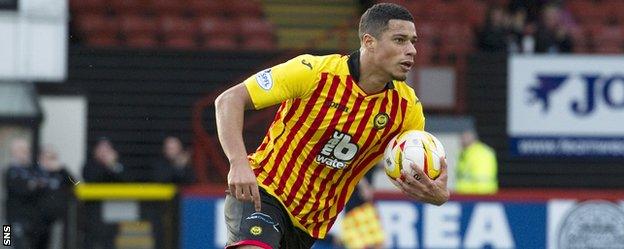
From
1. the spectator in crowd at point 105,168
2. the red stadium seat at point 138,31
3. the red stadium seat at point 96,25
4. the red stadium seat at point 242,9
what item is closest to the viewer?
the spectator in crowd at point 105,168

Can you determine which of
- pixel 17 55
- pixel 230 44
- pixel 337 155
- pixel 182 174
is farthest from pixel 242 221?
pixel 230 44

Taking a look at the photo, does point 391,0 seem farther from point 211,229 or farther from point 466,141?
point 211,229

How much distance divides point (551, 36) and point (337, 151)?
34.2 feet

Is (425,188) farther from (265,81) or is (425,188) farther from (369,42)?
(265,81)

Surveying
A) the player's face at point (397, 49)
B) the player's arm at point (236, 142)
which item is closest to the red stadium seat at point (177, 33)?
the player's face at point (397, 49)

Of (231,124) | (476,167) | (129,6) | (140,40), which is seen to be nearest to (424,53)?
(476,167)

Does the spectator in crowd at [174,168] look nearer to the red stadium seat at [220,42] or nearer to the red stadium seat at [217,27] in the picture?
the red stadium seat at [220,42]

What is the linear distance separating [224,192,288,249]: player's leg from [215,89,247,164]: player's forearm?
0.43 meters

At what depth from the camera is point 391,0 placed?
17344 millimetres

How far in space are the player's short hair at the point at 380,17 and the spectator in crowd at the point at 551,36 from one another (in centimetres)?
1036

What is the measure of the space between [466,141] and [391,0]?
3120 mm

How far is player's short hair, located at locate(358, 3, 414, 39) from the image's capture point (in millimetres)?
6723

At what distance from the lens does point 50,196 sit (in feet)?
44.2

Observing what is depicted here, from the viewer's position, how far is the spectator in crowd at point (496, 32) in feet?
55.4
